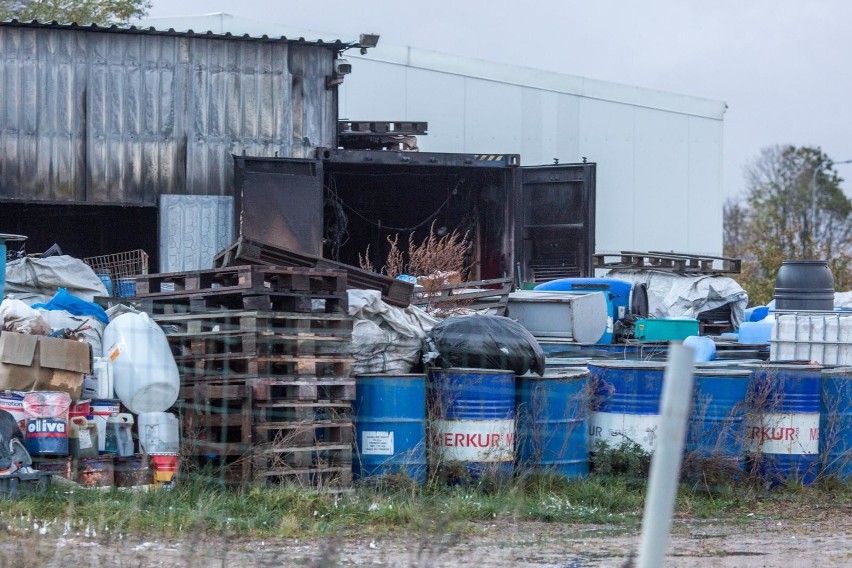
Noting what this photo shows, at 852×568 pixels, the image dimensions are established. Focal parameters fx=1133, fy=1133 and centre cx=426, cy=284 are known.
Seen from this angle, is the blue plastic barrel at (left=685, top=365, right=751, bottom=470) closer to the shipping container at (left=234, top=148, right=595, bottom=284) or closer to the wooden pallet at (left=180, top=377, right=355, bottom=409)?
the wooden pallet at (left=180, top=377, right=355, bottom=409)

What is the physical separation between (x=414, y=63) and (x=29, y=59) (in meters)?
9.54

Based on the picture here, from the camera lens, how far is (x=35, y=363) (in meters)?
7.87

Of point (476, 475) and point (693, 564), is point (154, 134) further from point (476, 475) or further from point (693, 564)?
point (693, 564)

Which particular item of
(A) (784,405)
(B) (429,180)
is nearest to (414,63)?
(B) (429,180)

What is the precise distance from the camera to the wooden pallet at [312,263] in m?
9.09

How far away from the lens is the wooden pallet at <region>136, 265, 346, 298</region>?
8281 mm

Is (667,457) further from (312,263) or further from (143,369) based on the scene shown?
(312,263)

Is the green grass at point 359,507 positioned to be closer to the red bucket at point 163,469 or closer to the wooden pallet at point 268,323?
the red bucket at point 163,469

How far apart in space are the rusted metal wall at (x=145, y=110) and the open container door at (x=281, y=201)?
0.37m

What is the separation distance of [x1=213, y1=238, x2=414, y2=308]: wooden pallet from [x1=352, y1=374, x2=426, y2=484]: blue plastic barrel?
1.23 meters

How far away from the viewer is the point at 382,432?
8422 millimetres

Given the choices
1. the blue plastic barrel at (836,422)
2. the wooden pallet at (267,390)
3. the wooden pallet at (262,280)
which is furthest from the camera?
the blue plastic barrel at (836,422)

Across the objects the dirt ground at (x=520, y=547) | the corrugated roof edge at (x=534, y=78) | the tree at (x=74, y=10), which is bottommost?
the dirt ground at (x=520, y=547)

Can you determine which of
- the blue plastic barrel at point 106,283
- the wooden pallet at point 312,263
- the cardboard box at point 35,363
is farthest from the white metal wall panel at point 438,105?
the cardboard box at point 35,363
